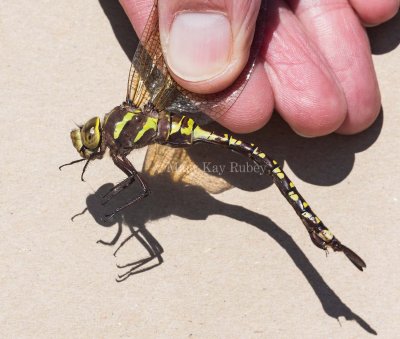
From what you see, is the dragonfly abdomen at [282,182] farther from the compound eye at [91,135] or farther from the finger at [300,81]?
the compound eye at [91,135]

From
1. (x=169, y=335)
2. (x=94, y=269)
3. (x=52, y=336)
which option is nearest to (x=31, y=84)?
(x=94, y=269)

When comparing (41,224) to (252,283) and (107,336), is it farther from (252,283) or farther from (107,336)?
(252,283)

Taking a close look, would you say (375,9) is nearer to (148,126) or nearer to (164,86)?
(164,86)

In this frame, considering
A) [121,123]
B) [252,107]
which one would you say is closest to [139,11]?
[121,123]

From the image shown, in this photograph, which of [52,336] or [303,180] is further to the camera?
[303,180]

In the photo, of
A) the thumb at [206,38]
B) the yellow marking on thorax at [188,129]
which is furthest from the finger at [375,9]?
the yellow marking on thorax at [188,129]

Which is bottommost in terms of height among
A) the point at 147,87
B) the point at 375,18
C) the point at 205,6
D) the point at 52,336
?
the point at 52,336

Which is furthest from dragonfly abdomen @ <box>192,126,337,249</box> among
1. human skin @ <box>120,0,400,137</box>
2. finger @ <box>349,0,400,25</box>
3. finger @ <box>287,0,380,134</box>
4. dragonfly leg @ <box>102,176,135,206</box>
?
finger @ <box>349,0,400,25</box>
